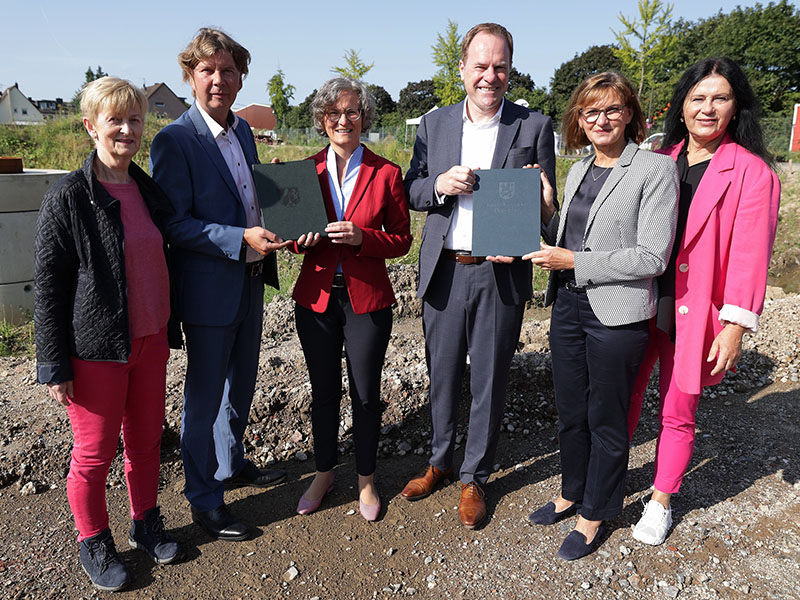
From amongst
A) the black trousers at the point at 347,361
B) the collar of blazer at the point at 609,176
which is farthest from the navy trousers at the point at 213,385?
the collar of blazer at the point at 609,176

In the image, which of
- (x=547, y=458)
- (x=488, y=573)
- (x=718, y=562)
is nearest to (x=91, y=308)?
(x=488, y=573)

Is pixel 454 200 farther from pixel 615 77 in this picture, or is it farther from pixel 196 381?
pixel 196 381

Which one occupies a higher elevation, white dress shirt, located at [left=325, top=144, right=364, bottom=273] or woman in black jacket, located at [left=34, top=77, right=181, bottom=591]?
white dress shirt, located at [left=325, top=144, right=364, bottom=273]

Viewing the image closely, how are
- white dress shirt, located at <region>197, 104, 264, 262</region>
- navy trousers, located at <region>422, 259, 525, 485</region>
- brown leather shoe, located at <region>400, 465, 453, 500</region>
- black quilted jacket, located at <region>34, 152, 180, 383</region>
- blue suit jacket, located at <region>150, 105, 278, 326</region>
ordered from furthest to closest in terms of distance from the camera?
brown leather shoe, located at <region>400, 465, 453, 500</region>, navy trousers, located at <region>422, 259, 525, 485</region>, white dress shirt, located at <region>197, 104, 264, 262</region>, blue suit jacket, located at <region>150, 105, 278, 326</region>, black quilted jacket, located at <region>34, 152, 180, 383</region>

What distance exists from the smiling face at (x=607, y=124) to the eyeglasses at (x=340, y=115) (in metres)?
1.07

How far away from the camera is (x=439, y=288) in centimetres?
309

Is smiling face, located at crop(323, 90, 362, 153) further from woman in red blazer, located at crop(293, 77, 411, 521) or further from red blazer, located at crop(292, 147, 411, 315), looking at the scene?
red blazer, located at crop(292, 147, 411, 315)

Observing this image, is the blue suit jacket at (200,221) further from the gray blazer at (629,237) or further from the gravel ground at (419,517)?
the gray blazer at (629,237)

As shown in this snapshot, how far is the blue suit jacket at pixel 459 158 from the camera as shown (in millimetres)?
2904

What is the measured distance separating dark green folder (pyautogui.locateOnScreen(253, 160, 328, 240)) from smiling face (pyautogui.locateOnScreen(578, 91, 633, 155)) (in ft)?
4.28

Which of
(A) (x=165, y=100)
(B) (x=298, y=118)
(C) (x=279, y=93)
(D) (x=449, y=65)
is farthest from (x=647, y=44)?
(A) (x=165, y=100)

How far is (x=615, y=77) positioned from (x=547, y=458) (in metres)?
2.45

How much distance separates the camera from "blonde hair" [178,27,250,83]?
8.58ft

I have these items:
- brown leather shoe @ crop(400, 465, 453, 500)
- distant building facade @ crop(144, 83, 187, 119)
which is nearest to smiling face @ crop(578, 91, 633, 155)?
brown leather shoe @ crop(400, 465, 453, 500)
